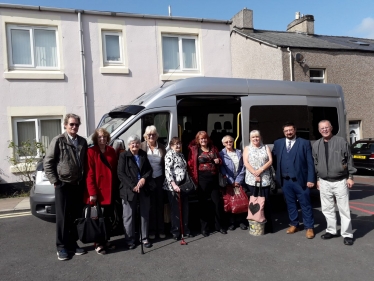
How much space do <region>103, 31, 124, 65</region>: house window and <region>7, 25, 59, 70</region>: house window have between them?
155cm

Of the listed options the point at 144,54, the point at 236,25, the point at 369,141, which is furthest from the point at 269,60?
the point at 144,54

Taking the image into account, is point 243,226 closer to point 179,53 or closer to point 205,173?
point 205,173

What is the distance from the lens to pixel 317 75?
1622cm

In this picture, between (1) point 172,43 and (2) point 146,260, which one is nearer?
(2) point 146,260

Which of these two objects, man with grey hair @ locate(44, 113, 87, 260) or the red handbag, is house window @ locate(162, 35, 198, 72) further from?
man with grey hair @ locate(44, 113, 87, 260)

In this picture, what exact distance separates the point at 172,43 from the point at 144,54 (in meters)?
1.20

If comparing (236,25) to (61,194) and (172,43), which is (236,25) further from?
(61,194)

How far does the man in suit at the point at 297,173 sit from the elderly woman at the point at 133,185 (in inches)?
82.6

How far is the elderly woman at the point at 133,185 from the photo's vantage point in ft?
14.6

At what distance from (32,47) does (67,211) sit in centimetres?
758

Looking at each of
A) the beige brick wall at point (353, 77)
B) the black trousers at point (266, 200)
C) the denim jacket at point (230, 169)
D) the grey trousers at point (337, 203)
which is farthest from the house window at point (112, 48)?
the beige brick wall at point (353, 77)

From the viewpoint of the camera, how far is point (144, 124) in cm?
531

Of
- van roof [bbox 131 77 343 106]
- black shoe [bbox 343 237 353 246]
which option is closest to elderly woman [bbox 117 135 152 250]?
van roof [bbox 131 77 343 106]

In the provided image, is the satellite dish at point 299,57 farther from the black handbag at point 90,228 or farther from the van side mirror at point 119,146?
the black handbag at point 90,228
